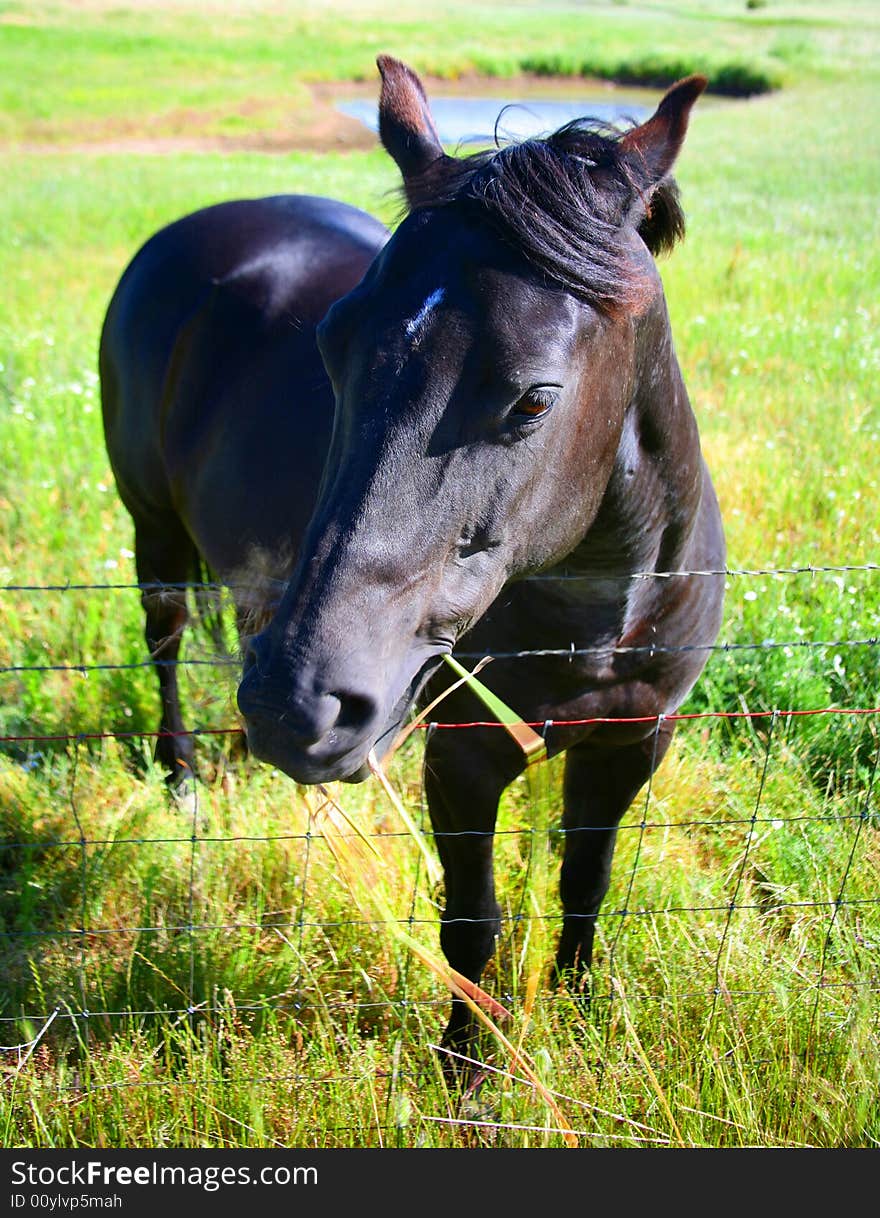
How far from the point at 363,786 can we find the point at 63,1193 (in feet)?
4.84

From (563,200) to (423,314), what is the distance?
0.34 meters

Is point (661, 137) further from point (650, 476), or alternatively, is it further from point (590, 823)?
point (590, 823)

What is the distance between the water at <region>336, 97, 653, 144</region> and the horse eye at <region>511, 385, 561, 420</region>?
61cm

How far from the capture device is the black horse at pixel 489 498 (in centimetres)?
153

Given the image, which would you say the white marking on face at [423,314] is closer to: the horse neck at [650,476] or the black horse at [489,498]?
the black horse at [489,498]

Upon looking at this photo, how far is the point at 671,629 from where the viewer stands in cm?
238

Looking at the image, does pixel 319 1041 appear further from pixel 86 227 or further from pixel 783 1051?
pixel 86 227

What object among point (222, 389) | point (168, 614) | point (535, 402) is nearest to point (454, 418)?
point (535, 402)

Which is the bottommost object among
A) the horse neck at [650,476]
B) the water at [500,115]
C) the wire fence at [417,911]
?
the wire fence at [417,911]

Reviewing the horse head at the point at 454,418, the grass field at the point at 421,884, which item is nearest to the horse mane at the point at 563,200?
the horse head at the point at 454,418

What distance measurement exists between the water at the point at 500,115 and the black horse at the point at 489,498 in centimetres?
16

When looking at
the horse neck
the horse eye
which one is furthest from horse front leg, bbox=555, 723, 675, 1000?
the horse eye

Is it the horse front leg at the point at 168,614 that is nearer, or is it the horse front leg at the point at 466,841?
the horse front leg at the point at 466,841

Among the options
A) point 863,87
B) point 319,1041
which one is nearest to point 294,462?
point 319,1041
